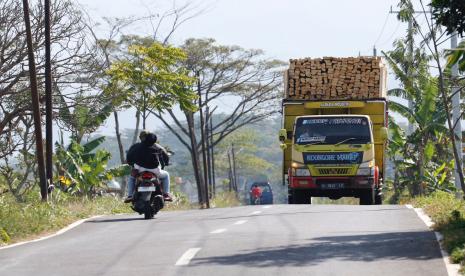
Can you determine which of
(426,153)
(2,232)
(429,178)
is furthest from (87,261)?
(429,178)

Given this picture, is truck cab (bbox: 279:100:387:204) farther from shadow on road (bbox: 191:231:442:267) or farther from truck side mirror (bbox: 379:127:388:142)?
shadow on road (bbox: 191:231:442:267)

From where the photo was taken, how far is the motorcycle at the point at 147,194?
21266mm

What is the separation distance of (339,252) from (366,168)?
15009mm

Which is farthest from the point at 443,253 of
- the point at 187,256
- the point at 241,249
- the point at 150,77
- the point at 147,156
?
the point at 150,77

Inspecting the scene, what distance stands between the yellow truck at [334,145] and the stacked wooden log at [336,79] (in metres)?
0.37

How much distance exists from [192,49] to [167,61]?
11710 mm

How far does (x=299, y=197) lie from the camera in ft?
99.2

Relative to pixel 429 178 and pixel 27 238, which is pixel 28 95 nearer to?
pixel 27 238

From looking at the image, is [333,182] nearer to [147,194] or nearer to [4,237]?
[147,194]

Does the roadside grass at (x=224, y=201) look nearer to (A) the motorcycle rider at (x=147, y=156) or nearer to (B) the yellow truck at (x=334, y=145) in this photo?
(B) the yellow truck at (x=334, y=145)

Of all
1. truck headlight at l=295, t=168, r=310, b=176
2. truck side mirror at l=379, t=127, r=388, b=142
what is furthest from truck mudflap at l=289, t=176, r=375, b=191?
truck side mirror at l=379, t=127, r=388, b=142

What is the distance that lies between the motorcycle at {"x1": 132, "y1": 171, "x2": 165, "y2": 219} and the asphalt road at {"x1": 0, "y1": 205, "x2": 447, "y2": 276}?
3.06ft

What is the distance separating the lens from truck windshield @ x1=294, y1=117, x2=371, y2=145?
28.0 m

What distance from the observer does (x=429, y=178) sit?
44.4 m
